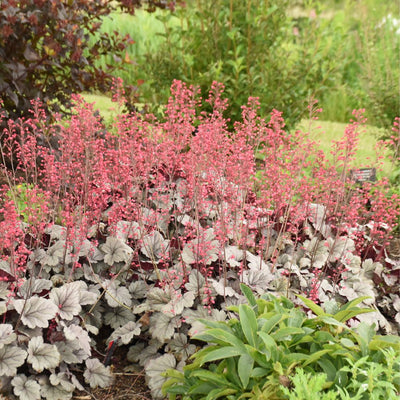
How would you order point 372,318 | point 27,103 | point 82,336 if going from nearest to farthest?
1. point 82,336
2. point 372,318
3. point 27,103

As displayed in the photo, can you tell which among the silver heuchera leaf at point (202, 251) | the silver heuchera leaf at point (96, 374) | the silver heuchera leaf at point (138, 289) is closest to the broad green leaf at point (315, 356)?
the silver heuchera leaf at point (202, 251)

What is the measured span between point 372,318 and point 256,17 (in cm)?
412

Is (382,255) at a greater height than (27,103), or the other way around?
(27,103)

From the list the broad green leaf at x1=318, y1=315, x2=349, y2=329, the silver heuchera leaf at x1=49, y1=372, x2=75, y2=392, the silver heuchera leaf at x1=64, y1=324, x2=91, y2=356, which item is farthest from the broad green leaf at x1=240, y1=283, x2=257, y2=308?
the silver heuchera leaf at x1=49, y1=372, x2=75, y2=392

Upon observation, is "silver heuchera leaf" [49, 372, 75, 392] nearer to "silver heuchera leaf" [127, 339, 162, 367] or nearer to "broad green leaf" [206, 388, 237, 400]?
"silver heuchera leaf" [127, 339, 162, 367]

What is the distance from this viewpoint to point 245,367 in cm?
215

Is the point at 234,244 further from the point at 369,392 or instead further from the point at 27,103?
the point at 27,103

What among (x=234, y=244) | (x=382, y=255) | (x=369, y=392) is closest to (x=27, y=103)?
(x=234, y=244)

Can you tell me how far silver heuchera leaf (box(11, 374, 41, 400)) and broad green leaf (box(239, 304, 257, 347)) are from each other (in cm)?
109

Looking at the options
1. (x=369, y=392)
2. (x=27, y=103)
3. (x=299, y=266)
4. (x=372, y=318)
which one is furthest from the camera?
(x=27, y=103)

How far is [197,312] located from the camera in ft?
9.57

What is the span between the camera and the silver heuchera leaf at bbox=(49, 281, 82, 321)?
277cm

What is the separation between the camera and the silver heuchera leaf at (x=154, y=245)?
10.8 feet

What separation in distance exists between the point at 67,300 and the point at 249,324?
3.61ft
